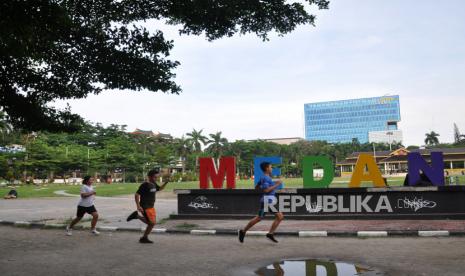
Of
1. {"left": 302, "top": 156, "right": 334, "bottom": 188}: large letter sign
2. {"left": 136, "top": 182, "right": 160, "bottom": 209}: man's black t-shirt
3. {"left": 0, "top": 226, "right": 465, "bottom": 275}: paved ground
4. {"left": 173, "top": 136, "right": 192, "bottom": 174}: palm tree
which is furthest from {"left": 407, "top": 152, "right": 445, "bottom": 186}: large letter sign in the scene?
{"left": 173, "top": 136, "right": 192, "bottom": 174}: palm tree

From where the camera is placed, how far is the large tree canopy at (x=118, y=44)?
7.85 m

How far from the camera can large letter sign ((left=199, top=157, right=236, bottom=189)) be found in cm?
1508

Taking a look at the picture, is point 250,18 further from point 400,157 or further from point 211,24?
point 400,157

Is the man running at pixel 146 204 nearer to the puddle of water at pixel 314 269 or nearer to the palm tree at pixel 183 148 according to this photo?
the puddle of water at pixel 314 269

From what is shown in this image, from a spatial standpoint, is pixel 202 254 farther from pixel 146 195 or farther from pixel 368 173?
pixel 368 173

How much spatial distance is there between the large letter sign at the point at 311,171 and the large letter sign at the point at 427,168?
8.39 feet

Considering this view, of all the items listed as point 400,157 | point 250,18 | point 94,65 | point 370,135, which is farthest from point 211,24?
point 370,135

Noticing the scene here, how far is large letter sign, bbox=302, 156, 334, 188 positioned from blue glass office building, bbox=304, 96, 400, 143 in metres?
145

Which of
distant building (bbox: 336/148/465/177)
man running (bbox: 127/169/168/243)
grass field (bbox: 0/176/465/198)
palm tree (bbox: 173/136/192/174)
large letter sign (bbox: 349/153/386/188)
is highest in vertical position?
palm tree (bbox: 173/136/192/174)

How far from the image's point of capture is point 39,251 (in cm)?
888

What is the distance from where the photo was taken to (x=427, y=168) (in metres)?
13.7

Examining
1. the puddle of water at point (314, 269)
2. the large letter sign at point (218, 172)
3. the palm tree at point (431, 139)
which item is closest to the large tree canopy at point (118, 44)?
the puddle of water at point (314, 269)

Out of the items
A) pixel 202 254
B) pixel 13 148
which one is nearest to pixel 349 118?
pixel 13 148

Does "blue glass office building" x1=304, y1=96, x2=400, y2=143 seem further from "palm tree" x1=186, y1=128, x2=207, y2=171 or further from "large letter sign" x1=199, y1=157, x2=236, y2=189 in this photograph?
"large letter sign" x1=199, y1=157, x2=236, y2=189
